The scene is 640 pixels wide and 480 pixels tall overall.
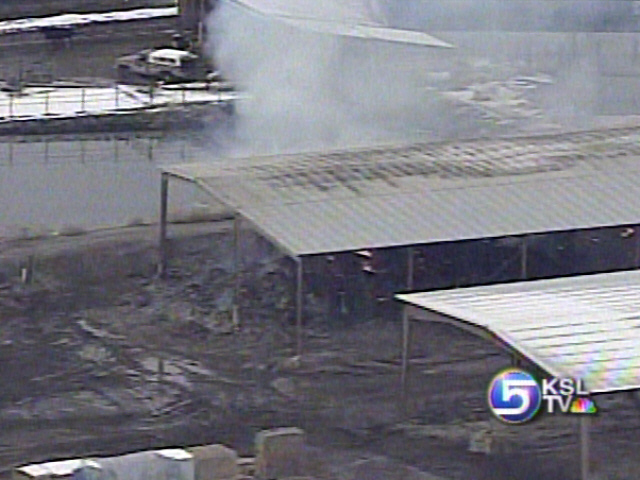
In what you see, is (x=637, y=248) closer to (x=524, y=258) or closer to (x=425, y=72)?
(x=524, y=258)

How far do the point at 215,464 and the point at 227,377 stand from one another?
307 centimetres

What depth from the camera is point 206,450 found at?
12.5 m

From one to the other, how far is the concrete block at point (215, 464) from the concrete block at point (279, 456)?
274 millimetres

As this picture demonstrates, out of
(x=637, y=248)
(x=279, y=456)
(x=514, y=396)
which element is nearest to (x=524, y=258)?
(x=637, y=248)

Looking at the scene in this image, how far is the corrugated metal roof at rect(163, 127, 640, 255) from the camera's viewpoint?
16.1 metres

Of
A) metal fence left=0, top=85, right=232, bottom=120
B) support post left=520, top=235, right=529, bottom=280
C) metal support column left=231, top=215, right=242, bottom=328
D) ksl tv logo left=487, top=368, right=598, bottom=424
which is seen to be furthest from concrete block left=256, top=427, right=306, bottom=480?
metal fence left=0, top=85, right=232, bottom=120

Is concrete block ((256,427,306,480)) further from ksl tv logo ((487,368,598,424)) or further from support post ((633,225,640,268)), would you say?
support post ((633,225,640,268))

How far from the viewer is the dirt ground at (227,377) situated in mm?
13422

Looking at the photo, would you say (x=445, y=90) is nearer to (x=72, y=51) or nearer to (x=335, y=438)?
(x=72, y=51)

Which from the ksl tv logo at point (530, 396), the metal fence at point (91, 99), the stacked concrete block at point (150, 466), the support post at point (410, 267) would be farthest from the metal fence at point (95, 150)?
the stacked concrete block at point (150, 466)

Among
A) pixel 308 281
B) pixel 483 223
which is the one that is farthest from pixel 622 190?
pixel 308 281

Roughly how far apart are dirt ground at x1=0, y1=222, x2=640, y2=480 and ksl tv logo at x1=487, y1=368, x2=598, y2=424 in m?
0.17

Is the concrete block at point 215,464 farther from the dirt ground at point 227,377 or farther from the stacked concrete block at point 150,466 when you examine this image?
the dirt ground at point 227,377

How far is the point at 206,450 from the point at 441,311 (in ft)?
6.35
